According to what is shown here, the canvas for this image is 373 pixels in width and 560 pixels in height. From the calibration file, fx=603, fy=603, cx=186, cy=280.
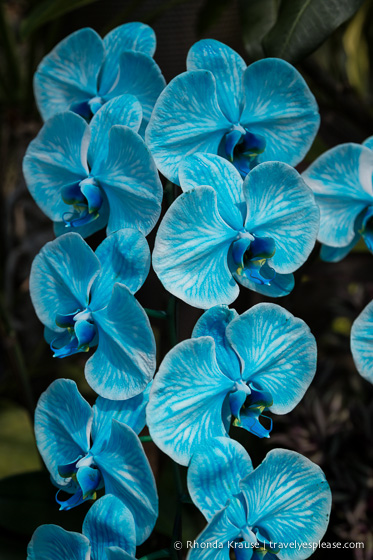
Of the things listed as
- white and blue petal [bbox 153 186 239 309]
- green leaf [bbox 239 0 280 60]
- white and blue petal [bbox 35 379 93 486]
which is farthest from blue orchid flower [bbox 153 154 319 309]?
green leaf [bbox 239 0 280 60]

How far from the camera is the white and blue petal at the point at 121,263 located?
0.39 m

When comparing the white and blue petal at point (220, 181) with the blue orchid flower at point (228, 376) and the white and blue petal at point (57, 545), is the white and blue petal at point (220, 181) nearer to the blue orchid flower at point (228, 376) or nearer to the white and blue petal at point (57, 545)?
the blue orchid flower at point (228, 376)

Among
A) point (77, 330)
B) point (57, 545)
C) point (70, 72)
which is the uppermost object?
point (70, 72)

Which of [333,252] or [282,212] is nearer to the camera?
[282,212]

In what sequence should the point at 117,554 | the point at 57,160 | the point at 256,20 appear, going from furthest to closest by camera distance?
the point at 256,20 → the point at 57,160 → the point at 117,554

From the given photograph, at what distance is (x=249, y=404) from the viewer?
1.25ft

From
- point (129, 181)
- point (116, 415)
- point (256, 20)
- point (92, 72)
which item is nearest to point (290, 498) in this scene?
point (116, 415)

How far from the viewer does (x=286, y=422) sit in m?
0.89

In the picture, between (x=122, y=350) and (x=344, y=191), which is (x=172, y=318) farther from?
(x=344, y=191)

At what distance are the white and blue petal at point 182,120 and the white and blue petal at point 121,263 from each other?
5cm

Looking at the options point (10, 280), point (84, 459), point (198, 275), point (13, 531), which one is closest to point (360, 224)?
point (198, 275)

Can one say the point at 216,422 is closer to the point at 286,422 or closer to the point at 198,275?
the point at 198,275

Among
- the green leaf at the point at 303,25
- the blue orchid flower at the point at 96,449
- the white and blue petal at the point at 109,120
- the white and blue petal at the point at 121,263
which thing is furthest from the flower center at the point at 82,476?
the green leaf at the point at 303,25

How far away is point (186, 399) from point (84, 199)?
170 millimetres
